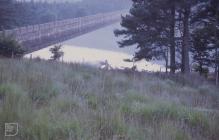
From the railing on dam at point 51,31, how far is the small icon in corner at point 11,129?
18.4m

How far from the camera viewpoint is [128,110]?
5.62 metres

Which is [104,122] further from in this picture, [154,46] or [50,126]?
[154,46]

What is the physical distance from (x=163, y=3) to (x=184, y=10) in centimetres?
134

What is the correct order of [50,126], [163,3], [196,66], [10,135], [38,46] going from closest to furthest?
[10,135]
[50,126]
[163,3]
[196,66]
[38,46]

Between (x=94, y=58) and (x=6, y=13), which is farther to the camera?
(x=6, y=13)

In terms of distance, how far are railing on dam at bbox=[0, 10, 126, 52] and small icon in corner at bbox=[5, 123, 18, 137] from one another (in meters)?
18.4

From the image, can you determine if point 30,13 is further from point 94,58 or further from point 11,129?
point 11,129

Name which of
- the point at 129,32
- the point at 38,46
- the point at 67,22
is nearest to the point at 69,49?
the point at 38,46

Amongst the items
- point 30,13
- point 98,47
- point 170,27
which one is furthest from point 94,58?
point 30,13

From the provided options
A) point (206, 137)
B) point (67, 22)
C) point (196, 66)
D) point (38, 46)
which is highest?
point (67, 22)

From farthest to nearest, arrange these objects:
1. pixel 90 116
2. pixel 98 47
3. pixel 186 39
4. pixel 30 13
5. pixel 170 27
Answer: pixel 30 13 → pixel 98 47 → pixel 170 27 → pixel 186 39 → pixel 90 116

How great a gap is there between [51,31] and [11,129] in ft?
123

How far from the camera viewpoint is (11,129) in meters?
4.11

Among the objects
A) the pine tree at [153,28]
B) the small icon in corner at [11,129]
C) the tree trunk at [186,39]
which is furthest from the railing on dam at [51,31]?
the small icon in corner at [11,129]
